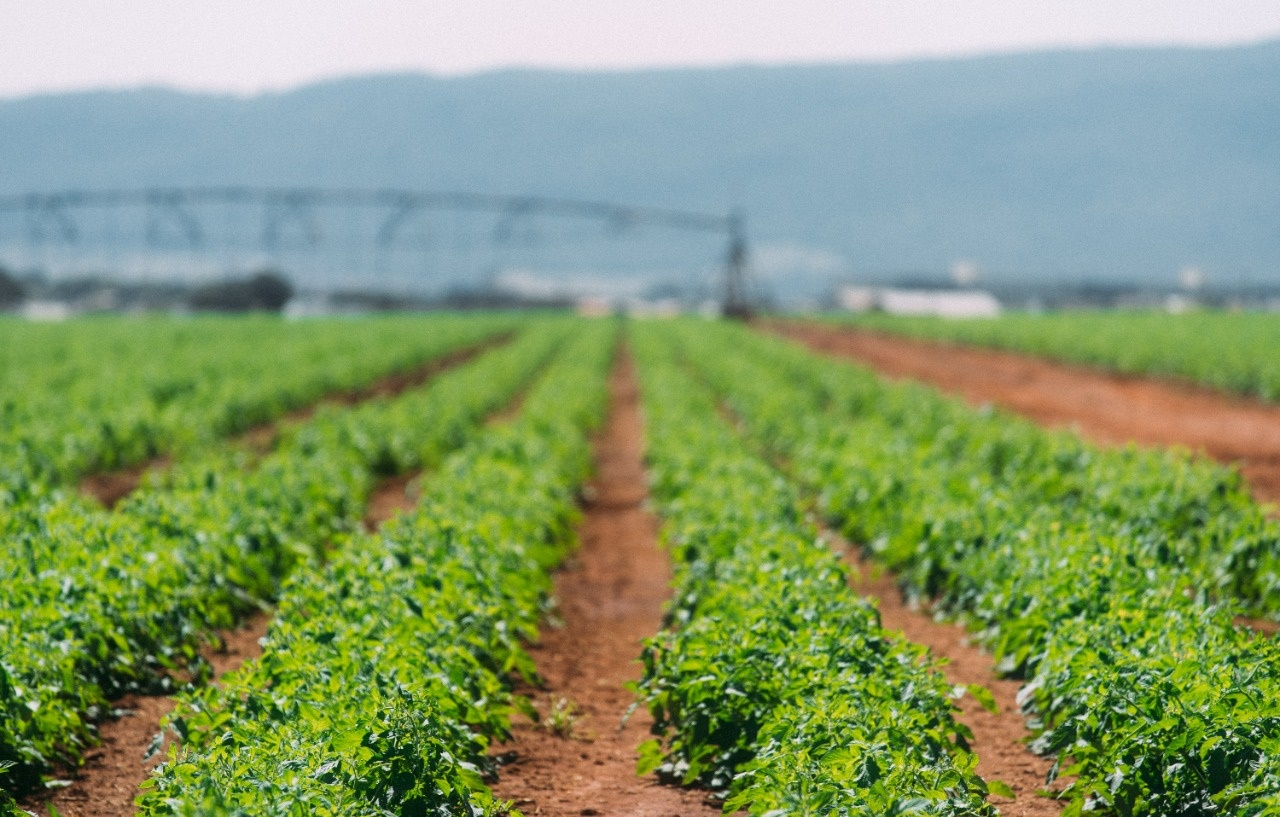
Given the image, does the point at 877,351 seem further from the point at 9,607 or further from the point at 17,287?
the point at 17,287

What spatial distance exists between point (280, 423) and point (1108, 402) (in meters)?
17.5

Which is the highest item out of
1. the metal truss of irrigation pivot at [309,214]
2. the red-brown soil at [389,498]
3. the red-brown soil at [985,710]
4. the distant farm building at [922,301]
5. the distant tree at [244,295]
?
the metal truss of irrigation pivot at [309,214]

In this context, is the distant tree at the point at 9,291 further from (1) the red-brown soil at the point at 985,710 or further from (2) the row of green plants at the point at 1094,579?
(1) the red-brown soil at the point at 985,710

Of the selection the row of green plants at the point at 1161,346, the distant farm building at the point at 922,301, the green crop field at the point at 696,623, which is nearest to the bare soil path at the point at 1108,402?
the row of green plants at the point at 1161,346

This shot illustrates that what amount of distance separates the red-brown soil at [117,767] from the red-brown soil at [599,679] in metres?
1.89

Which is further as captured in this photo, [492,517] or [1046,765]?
[492,517]

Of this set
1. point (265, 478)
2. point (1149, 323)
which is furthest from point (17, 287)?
point (265, 478)

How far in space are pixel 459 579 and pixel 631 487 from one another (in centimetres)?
956

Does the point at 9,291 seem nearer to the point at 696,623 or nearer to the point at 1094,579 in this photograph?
the point at 696,623

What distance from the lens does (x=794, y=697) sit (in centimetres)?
685

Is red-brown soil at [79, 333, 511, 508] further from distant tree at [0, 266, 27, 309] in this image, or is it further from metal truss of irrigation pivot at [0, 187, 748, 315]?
distant tree at [0, 266, 27, 309]

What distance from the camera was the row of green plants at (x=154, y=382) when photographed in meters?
17.1

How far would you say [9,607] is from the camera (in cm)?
795

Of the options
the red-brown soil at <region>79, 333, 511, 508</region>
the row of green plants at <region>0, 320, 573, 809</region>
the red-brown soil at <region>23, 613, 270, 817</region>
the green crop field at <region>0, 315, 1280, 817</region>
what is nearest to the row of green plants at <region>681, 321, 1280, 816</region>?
the green crop field at <region>0, 315, 1280, 817</region>
